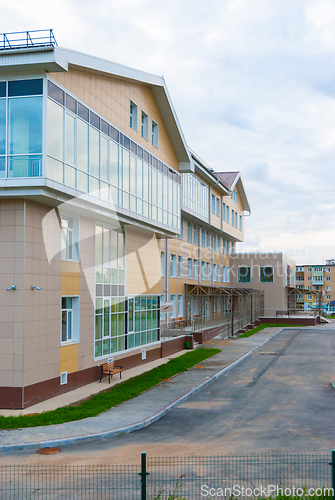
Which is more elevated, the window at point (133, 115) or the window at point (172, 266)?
the window at point (133, 115)

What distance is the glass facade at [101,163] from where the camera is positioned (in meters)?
14.9

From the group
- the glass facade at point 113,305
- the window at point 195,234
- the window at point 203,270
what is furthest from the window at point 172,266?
the glass facade at point 113,305

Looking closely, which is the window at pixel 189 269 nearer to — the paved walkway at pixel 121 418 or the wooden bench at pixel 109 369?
the paved walkway at pixel 121 418

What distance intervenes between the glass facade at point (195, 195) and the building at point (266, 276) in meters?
18.1

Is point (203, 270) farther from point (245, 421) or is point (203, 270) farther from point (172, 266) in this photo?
point (245, 421)

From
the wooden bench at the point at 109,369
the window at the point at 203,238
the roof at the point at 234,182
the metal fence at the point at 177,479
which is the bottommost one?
the metal fence at the point at 177,479

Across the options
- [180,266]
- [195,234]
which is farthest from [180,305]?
[195,234]

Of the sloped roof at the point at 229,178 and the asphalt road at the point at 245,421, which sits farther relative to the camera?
the sloped roof at the point at 229,178

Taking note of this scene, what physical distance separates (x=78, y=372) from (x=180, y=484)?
9089mm

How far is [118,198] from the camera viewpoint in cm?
1908

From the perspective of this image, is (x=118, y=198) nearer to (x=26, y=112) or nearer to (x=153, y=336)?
(x=26, y=112)

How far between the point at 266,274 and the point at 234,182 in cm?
1352

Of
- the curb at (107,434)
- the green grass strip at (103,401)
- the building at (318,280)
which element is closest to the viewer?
the curb at (107,434)

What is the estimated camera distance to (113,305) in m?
20.2
